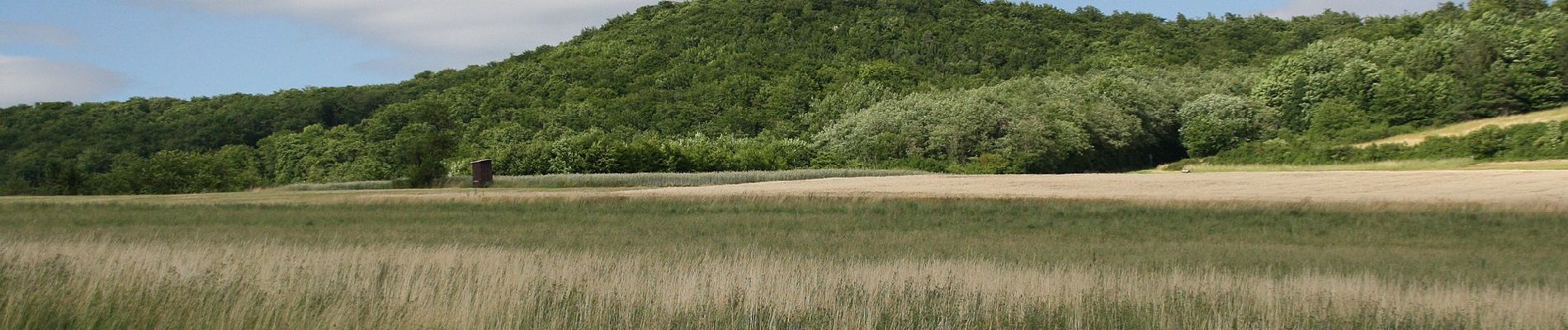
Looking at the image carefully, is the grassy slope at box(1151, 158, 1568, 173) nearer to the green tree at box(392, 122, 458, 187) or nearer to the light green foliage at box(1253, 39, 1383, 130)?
the light green foliage at box(1253, 39, 1383, 130)

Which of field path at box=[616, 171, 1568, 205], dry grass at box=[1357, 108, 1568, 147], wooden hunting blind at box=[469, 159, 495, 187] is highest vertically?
wooden hunting blind at box=[469, 159, 495, 187]

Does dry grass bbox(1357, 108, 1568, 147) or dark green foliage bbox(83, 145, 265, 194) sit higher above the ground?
dark green foliage bbox(83, 145, 265, 194)

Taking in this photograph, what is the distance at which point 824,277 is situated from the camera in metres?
14.5

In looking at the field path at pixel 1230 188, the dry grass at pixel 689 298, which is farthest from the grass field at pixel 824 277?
the field path at pixel 1230 188

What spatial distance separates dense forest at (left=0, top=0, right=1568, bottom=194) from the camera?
3408 inches

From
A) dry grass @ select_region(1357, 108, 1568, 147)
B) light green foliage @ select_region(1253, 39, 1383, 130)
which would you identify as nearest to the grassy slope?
dry grass @ select_region(1357, 108, 1568, 147)

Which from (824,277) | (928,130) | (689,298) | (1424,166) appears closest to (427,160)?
(928,130)

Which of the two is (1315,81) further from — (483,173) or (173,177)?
(173,177)

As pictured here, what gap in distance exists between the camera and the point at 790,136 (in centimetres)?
11462

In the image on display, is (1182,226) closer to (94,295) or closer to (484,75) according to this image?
(94,295)

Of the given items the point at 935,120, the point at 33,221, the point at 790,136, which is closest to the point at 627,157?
the point at 935,120

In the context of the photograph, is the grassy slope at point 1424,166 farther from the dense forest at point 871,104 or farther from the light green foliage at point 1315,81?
the light green foliage at point 1315,81

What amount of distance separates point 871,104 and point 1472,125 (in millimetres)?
49064

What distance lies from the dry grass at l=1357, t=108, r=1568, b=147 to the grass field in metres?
54.2
